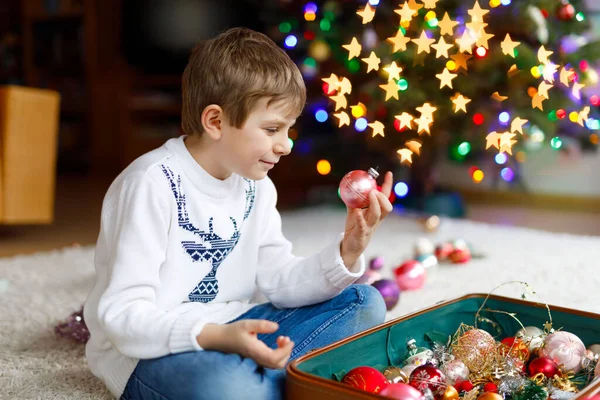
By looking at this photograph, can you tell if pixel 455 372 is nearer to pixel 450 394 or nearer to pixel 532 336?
pixel 450 394

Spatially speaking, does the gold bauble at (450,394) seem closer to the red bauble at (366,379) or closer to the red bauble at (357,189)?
the red bauble at (366,379)

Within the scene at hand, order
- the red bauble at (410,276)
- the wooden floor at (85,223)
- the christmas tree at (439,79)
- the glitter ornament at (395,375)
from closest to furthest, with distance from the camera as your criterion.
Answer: the glitter ornament at (395,375), the red bauble at (410,276), the christmas tree at (439,79), the wooden floor at (85,223)

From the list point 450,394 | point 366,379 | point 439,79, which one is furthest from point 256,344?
point 439,79

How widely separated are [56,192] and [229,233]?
10.3 feet

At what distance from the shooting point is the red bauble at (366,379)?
0.86 m

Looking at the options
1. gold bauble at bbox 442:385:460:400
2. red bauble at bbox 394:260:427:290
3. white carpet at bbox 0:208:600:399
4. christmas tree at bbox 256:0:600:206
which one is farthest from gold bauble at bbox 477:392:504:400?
christmas tree at bbox 256:0:600:206

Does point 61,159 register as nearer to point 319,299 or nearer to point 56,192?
point 56,192

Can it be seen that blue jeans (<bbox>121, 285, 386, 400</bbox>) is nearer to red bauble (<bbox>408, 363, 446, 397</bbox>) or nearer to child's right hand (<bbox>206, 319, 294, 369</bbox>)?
child's right hand (<bbox>206, 319, 294, 369</bbox>)

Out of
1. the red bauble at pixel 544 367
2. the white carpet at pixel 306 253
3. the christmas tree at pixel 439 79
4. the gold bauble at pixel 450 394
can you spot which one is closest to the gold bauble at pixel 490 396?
the gold bauble at pixel 450 394

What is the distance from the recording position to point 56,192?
390 cm

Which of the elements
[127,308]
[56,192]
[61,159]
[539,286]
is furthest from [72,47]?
[127,308]

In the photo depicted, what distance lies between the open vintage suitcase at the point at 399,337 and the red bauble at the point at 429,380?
93mm

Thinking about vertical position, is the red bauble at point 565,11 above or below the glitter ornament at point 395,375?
above

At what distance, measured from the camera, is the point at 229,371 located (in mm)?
849
